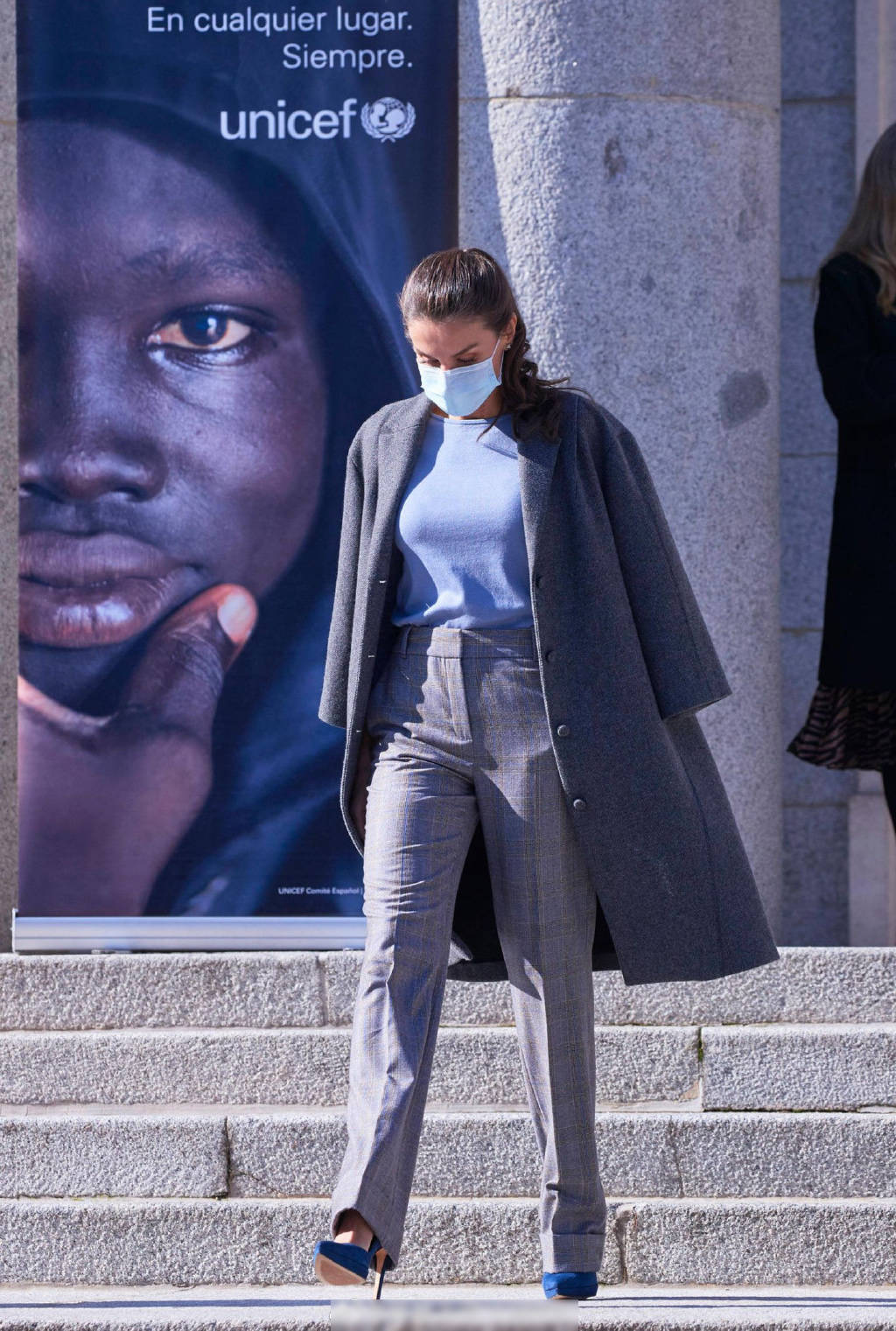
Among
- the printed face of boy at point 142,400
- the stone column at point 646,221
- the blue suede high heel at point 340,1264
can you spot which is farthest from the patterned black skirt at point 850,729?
the blue suede high heel at point 340,1264

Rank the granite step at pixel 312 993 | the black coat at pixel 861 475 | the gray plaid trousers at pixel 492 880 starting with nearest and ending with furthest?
the gray plaid trousers at pixel 492 880 < the granite step at pixel 312 993 < the black coat at pixel 861 475

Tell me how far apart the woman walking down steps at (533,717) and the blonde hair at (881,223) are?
4.76ft

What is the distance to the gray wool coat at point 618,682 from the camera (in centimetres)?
363

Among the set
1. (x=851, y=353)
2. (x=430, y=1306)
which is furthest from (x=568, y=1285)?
(x=851, y=353)

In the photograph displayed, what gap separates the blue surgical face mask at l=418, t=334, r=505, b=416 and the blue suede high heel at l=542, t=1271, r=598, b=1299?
1.66 metres

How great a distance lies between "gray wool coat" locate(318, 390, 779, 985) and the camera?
3.63 meters

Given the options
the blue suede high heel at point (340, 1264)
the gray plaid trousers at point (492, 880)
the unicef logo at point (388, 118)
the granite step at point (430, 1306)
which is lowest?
the granite step at point (430, 1306)

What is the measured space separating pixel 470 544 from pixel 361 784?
561mm

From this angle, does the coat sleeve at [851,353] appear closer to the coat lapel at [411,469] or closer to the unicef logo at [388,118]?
the unicef logo at [388,118]

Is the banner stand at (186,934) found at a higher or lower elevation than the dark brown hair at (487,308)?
lower

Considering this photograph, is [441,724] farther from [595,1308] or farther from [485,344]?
[595,1308]

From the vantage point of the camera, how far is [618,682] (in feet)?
12.0

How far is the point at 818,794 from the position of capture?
6.33 meters

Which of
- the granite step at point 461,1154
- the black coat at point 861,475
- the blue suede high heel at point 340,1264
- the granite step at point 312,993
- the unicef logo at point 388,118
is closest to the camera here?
the blue suede high heel at point 340,1264
